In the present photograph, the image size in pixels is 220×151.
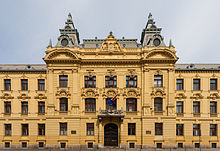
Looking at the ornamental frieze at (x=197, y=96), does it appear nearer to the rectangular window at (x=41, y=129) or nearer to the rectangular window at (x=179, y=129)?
the rectangular window at (x=179, y=129)

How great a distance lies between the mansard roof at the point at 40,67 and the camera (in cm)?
3176

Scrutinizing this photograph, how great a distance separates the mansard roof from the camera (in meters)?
31.8

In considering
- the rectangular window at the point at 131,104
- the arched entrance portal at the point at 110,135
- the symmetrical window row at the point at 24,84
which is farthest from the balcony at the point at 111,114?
the symmetrical window row at the point at 24,84

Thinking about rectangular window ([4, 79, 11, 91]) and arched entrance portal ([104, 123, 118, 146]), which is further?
rectangular window ([4, 79, 11, 91])

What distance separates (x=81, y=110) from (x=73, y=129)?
393cm

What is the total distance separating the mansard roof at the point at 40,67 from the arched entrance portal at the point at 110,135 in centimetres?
1787

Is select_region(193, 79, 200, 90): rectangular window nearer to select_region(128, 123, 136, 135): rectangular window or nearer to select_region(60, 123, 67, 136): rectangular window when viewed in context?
select_region(128, 123, 136, 135): rectangular window

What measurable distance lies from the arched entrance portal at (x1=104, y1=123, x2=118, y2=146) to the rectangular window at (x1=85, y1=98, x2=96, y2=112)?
181 inches

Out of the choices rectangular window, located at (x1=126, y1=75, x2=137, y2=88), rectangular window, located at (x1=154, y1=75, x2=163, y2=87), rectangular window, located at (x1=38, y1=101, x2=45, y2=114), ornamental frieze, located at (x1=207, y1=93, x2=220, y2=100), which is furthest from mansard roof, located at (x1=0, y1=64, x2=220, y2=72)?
rectangular window, located at (x1=126, y1=75, x2=137, y2=88)

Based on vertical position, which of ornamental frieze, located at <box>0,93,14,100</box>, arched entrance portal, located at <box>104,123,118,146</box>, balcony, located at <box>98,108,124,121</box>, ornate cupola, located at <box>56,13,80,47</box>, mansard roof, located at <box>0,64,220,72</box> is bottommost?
arched entrance portal, located at <box>104,123,118,146</box>

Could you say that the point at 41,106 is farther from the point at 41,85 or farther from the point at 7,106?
the point at 7,106

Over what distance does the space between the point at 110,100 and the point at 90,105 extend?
4.41m

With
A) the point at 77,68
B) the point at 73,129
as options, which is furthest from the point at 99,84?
the point at 73,129

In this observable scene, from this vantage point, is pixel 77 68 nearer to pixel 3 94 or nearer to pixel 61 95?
pixel 61 95
